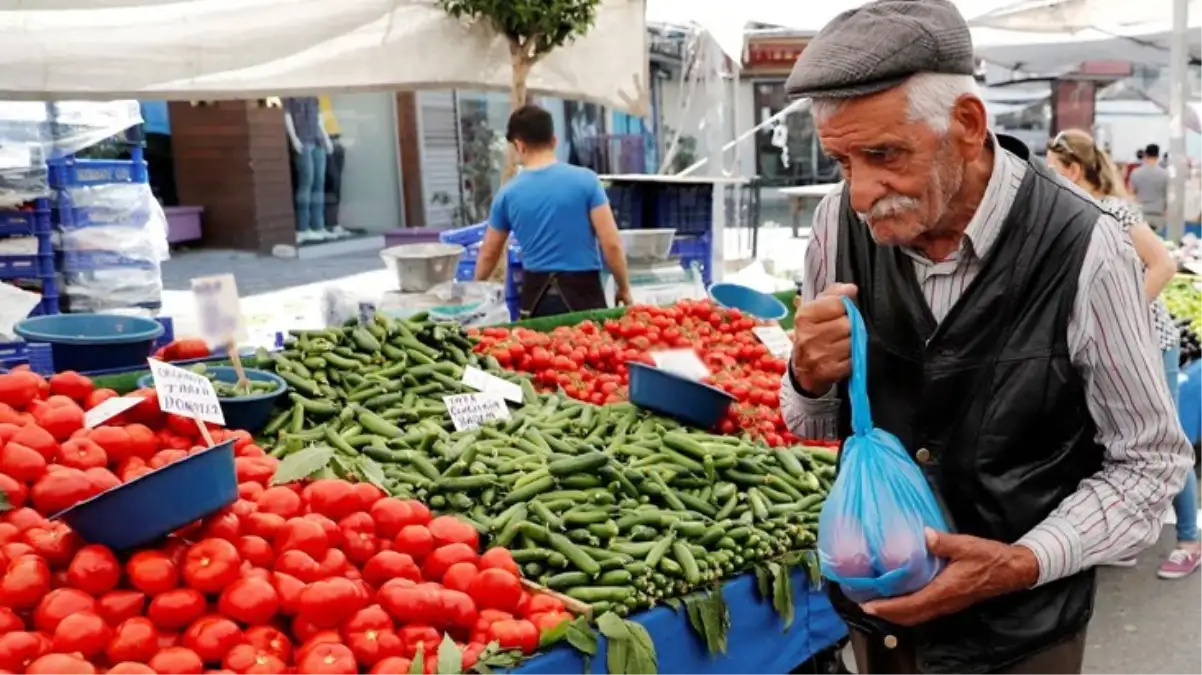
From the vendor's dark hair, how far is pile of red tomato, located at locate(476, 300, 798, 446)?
126 centimetres

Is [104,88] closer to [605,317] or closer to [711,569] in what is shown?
[605,317]

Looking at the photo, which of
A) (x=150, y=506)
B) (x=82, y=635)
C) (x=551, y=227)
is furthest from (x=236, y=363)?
(x=551, y=227)

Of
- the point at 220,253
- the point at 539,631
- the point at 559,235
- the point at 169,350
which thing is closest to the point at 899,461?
the point at 539,631

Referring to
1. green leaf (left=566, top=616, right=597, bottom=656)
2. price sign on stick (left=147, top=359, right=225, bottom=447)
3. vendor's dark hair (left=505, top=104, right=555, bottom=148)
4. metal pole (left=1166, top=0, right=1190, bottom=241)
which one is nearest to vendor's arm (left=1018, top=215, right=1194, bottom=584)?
green leaf (left=566, top=616, right=597, bottom=656)

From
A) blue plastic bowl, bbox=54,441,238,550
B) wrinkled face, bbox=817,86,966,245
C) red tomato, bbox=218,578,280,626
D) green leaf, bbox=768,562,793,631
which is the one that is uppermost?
wrinkled face, bbox=817,86,966,245

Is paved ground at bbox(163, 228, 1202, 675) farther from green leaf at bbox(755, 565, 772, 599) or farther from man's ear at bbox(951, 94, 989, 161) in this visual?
man's ear at bbox(951, 94, 989, 161)

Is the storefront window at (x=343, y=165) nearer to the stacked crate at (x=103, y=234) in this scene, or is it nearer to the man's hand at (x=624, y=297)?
the stacked crate at (x=103, y=234)

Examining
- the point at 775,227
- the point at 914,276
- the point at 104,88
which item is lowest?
the point at 775,227

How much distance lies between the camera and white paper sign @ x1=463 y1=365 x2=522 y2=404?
4.27m

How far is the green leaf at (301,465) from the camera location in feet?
9.62

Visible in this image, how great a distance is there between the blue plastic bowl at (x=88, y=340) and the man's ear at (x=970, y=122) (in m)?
3.51

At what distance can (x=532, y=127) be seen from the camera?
6.29m

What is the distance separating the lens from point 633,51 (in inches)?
284

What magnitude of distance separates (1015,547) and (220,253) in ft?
48.9
